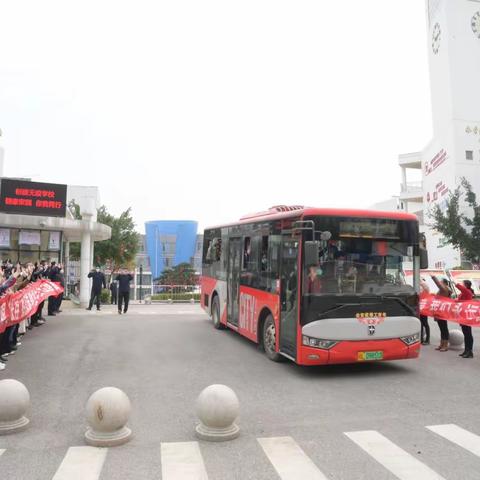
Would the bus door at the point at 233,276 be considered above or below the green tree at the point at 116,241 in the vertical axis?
below

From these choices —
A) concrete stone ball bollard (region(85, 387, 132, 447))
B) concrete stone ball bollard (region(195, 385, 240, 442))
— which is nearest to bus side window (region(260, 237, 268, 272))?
concrete stone ball bollard (region(195, 385, 240, 442))

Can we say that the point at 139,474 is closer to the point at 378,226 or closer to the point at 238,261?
the point at 378,226

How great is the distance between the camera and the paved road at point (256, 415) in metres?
4.79

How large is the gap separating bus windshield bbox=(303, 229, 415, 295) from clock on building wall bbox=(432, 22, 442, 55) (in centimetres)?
4871

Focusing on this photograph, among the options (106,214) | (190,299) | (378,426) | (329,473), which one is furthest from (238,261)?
(106,214)

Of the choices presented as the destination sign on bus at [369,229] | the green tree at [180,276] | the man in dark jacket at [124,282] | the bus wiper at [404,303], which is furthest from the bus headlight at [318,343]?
the green tree at [180,276]

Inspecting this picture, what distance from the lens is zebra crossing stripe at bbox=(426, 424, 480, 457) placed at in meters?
5.32

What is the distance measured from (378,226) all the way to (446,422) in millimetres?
3804

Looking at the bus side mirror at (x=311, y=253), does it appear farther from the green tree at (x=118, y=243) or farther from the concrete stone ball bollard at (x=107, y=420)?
the green tree at (x=118, y=243)

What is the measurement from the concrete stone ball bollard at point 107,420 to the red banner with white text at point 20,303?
4722mm

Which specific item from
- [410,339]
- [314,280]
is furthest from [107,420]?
[410,339]

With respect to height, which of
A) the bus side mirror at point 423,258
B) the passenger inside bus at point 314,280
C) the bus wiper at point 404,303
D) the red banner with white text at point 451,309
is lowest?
the red banner with white text at point 451,309

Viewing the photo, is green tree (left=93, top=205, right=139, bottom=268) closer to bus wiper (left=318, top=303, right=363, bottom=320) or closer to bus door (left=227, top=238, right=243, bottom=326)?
bus door (left=227, top=238, right=243, bottom=326)

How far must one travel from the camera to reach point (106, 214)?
159 feet
